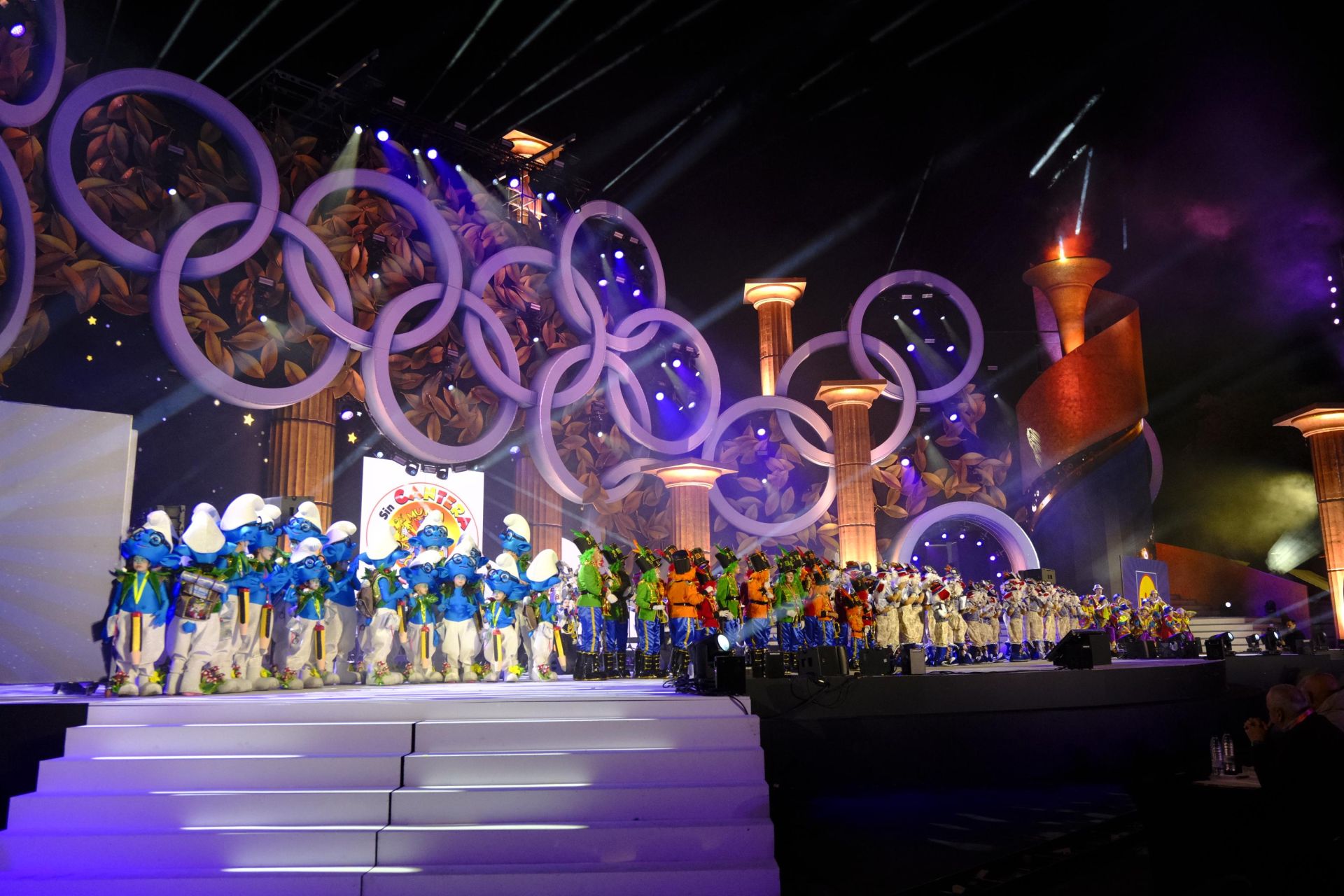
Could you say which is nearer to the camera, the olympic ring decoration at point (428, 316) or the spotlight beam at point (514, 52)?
the olympic ring decoration at point (428, 316)

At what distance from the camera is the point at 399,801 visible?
511 cm

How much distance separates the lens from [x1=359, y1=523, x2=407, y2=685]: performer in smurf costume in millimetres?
9086

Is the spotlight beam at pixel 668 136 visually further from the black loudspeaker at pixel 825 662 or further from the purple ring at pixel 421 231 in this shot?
the black loudspeaker at pixel 825 662

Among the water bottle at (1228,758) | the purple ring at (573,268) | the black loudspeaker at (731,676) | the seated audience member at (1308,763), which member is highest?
the purple ring at (573,268)

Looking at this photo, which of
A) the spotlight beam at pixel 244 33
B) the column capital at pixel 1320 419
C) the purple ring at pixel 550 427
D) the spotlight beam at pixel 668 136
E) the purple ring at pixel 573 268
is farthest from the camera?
the column capital at pixel 1320 419

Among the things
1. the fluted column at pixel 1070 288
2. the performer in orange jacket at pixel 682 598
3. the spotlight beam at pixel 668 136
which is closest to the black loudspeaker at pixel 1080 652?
the performer in orange jacket at pixel 682 598

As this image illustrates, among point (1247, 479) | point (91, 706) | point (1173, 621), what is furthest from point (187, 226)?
point (1247, 479)

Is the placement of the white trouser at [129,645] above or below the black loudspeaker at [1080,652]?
above

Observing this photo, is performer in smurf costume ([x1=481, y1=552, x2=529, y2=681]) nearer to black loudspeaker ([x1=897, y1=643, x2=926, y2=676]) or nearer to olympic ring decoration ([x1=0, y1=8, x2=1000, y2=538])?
olympic ring decoration ([x1=0, y1=8, x2=1000, y2=538])

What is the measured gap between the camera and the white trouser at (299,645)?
8.35 meters

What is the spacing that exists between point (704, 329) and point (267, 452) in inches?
343

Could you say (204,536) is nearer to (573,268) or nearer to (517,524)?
(517,524)

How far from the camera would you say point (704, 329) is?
60.6 ft

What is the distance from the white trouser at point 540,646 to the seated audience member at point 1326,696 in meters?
6.66
